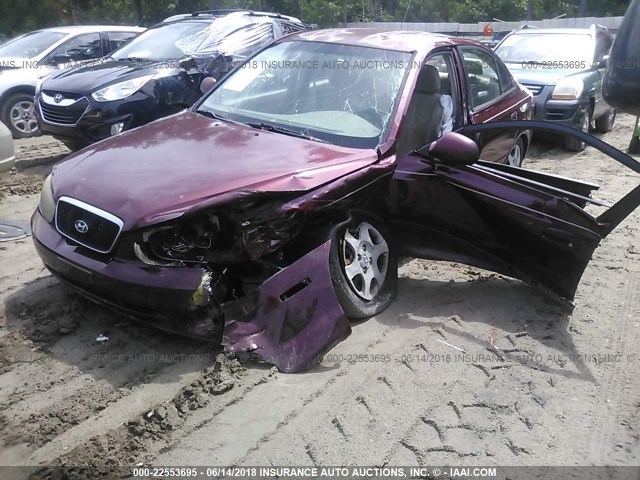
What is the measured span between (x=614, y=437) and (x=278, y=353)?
1765 millimetres

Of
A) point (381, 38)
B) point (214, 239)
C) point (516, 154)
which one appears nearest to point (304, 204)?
point (214, 239)

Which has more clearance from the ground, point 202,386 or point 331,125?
point 331,125

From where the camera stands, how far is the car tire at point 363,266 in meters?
3.69

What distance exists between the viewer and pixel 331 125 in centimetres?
428

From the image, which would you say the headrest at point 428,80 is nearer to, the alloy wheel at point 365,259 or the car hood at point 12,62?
the alloy wheel at point 365,259

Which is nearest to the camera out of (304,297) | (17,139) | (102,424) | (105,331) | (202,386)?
(102,424)

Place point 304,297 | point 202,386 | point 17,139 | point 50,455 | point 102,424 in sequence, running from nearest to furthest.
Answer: point 50,455
point 102,424
point 202,386
point 304,297
point 17,139

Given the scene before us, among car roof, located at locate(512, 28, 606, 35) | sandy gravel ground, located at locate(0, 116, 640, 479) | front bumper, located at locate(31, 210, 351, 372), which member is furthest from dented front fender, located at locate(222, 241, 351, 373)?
car roof, located at locate(512, 28, 606, 35)

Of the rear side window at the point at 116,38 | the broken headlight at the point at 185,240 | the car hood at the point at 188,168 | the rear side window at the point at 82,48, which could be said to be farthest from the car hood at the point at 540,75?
the broken headlight at the point at 185,240

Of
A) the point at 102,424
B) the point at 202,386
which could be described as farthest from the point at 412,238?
the point at 102,424

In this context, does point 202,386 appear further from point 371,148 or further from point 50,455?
point 371,148

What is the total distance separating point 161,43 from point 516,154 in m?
5.17

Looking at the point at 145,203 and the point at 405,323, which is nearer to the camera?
the point at 145,203

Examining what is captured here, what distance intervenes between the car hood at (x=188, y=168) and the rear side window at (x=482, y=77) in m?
1.79
